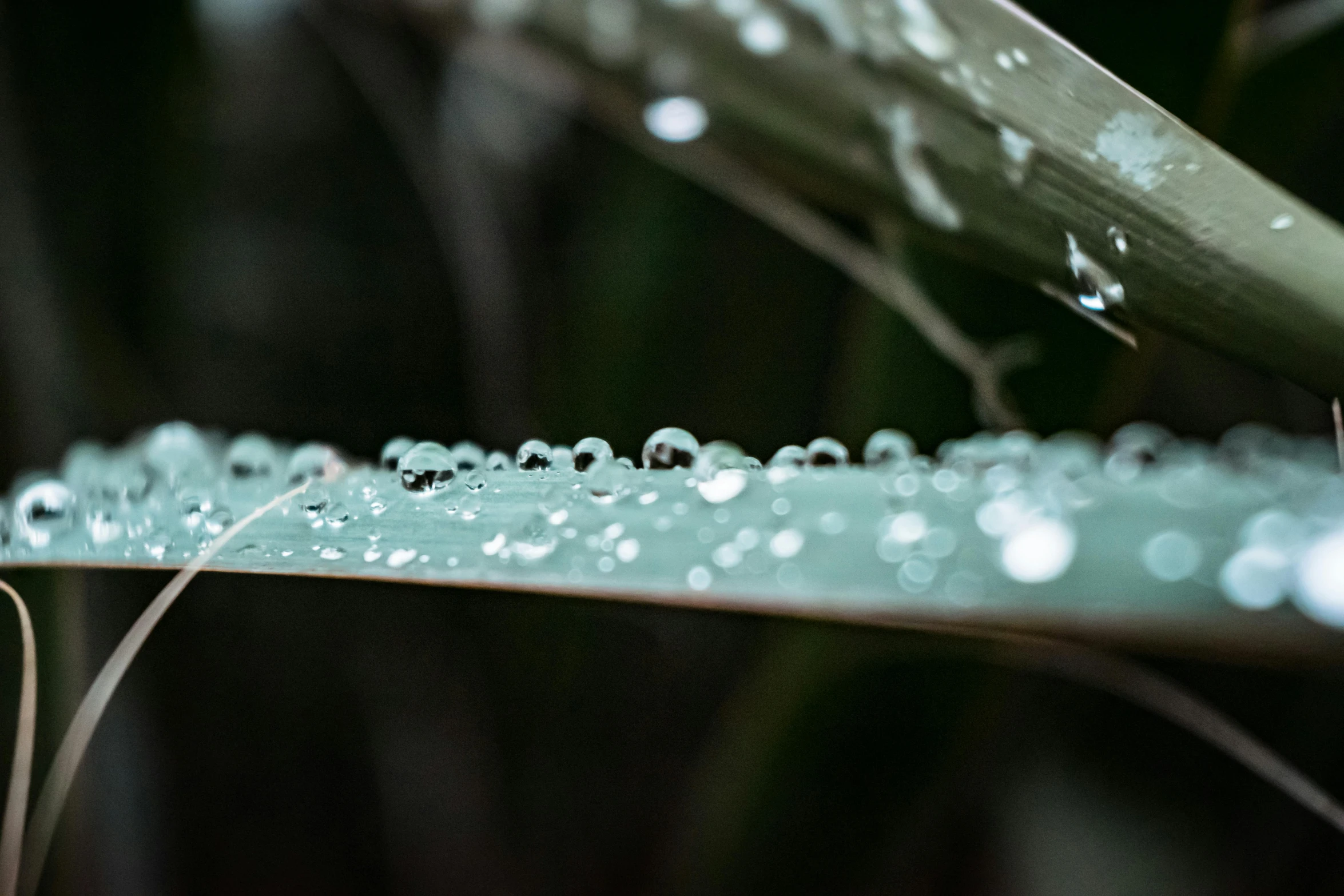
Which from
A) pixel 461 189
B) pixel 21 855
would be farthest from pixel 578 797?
pixel 461 189

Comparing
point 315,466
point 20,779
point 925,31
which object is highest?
point 925,31

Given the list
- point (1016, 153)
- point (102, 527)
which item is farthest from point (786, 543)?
point (102, 527)

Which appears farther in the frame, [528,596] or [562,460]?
[528,596]

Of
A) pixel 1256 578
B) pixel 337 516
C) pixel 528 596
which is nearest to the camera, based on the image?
pixel 1256 578

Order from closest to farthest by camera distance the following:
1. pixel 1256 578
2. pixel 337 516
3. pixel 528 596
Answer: pixel 1256 578 → pixel 337 516 → pixel 528 596

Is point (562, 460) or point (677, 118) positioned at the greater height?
point (677, 118)

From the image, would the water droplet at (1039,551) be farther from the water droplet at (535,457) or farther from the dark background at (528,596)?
the dark background at (528,596)

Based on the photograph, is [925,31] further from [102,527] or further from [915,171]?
[102,527]

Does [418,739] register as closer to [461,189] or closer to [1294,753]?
[461,189]
